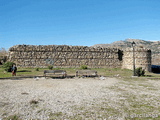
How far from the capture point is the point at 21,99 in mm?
7246

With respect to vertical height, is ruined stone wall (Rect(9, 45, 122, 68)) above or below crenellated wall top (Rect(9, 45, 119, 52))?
below

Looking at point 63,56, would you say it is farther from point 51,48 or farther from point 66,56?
point 51,48

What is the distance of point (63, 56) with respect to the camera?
24344 millimetres

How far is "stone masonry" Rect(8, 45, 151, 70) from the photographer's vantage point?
78.6 ft

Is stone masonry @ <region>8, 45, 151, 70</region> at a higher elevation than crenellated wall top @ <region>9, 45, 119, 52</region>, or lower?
lower

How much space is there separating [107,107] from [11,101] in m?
4.25

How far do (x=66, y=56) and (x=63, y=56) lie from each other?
47cm

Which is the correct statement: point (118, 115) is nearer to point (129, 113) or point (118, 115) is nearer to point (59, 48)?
point (129, 113)

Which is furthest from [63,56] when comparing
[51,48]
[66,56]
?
[51,48]

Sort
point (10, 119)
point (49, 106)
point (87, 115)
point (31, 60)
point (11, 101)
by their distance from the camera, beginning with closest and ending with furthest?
point (10, 119) → point (87, 115) → point (49, 106) → point (11, 101) → point (31, 60)

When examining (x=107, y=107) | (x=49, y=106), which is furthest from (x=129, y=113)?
(x=49, y=106)

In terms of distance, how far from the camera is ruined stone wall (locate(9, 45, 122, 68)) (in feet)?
78.8

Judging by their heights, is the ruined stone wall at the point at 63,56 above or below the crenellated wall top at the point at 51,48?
below

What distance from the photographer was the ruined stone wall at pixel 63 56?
24.0 metres
